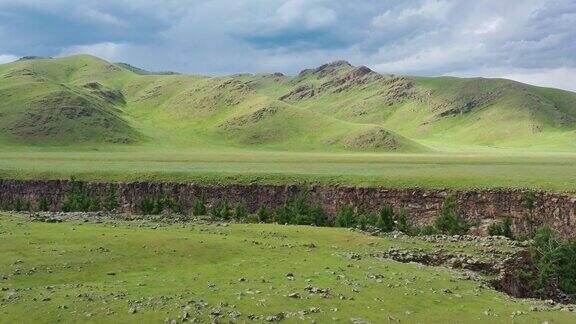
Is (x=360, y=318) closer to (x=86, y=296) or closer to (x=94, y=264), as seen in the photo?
(x=86, y=296)

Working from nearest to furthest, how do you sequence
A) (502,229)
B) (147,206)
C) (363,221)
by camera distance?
(502,229) < (363,221) < (147,206)

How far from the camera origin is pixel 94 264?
113ft

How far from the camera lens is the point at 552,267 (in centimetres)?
4178

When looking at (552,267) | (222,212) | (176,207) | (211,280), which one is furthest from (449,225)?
(176,207)

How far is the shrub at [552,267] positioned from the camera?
40.3m

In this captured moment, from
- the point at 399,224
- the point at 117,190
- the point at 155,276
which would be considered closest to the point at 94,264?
the point at 155,276

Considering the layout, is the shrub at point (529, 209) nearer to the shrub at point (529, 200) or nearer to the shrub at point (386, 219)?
the shrub at point (529, 200)

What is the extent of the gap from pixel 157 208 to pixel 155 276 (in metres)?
41.2

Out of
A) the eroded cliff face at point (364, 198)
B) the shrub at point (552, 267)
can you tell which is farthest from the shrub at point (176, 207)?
the shrub at point (552, 267)

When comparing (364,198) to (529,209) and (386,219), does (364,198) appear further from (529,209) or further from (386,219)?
(529,209)

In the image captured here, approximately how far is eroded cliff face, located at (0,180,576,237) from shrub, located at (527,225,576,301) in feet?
59.5

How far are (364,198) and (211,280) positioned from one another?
47.9 meters

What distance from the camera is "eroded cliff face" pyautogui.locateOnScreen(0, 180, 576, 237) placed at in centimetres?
6488

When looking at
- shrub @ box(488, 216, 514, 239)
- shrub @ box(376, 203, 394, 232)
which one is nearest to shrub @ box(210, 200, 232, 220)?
shrub @ box(376, 203, 394, 232)
